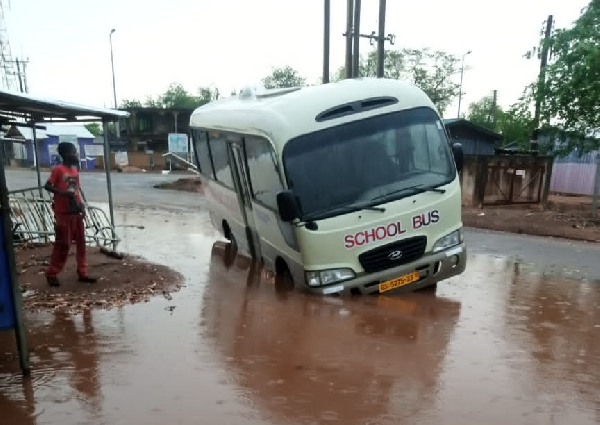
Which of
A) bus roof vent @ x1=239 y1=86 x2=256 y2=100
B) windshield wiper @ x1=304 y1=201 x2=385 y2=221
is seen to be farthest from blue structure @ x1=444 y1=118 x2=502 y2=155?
windshield wiper @ x1=304 y1=201 x2=385 y2=221

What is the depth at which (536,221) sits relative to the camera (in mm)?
15102

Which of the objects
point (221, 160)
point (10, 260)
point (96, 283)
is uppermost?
point (221, 160)

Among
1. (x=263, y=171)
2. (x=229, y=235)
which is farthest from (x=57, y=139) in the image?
(x=263, y=171)

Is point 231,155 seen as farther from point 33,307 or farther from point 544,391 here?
point 544,391

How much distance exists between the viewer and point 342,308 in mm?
6031

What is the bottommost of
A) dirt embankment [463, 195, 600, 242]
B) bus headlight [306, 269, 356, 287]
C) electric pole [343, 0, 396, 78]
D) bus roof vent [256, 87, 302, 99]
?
dirt embankment [463, 195, 600, 242]

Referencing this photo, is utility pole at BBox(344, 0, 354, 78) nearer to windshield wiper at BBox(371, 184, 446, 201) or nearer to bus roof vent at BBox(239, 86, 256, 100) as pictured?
bus roof vent at BBox(239, 86, 256, 100)

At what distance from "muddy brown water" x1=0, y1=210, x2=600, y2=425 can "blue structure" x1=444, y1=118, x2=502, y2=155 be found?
1997cm

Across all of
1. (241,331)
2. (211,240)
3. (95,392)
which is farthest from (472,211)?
(95,392)

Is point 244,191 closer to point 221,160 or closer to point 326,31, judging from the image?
point 221,160

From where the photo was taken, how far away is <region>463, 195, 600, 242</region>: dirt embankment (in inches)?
534

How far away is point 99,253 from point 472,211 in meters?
12.8

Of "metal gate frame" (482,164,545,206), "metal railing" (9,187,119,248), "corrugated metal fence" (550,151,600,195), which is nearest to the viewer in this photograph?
"metal railing" (9,187,119,248)

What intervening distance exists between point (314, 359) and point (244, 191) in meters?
4.31
